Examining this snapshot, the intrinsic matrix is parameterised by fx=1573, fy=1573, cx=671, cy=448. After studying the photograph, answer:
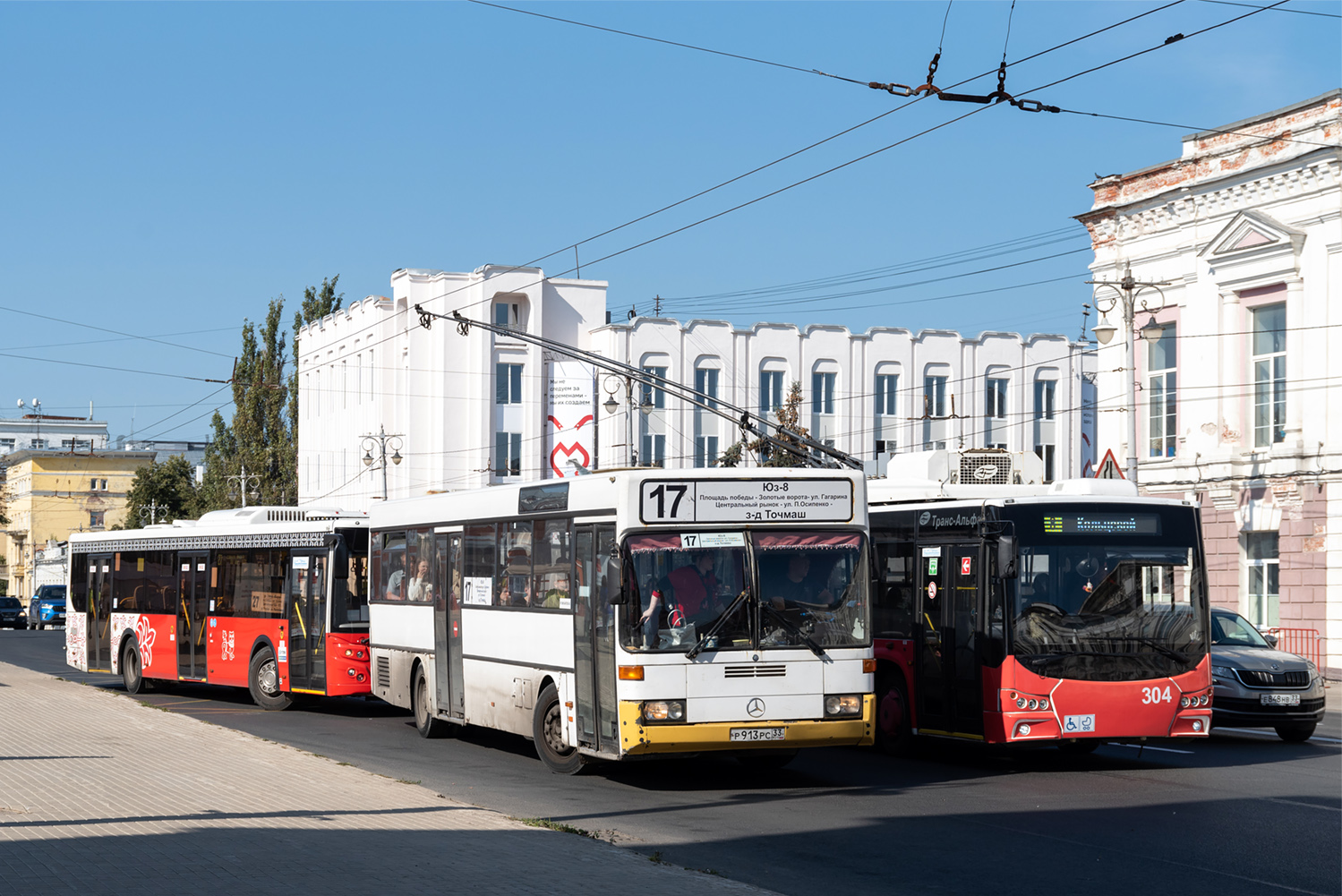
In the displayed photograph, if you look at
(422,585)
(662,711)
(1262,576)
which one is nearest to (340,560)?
(422,585)

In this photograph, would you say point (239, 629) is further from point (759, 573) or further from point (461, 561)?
point (759, 573)

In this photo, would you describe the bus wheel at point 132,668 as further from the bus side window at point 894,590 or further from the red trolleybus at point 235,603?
the bus side window at point 894,590

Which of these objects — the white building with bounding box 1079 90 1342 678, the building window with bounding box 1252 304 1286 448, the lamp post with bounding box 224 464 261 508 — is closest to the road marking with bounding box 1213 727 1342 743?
the white building with bounding box 1079 90 1342 678

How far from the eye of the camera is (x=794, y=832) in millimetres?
11477

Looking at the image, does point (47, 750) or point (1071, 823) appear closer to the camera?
point (1071, 823)

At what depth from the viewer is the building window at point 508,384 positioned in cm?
6700

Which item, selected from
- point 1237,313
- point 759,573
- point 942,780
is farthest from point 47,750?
point 1237,313

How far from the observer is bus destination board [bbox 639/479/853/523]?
1373 cm

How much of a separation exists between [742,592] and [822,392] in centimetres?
5720

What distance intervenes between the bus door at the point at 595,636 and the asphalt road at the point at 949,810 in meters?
0.55

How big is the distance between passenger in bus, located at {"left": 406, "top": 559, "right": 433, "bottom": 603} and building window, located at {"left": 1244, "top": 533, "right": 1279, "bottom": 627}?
847 inches

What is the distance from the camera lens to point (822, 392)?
70375 millimetres

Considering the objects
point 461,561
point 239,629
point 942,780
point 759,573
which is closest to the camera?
point 759,573

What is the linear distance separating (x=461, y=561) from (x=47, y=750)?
15.3 feet
